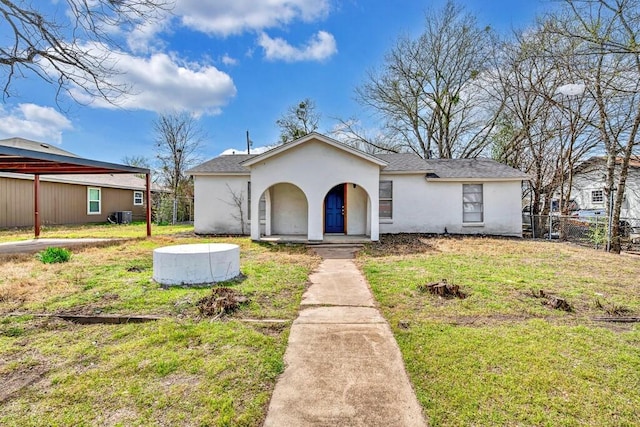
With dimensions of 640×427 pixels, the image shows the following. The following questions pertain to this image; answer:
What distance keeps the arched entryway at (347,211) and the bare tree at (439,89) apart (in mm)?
13092

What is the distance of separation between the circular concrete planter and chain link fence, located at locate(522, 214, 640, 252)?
43.4ft

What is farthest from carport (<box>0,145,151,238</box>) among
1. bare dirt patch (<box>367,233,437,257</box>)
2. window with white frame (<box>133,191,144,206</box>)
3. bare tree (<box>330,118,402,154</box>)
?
bare tree (<box>330,118,402,154</box>)

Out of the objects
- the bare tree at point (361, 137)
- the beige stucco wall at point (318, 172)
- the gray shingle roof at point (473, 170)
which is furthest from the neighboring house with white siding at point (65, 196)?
the gray shingle roof at point (473, 170)

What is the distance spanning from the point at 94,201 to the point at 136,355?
74.2ft

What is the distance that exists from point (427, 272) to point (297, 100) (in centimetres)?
2424

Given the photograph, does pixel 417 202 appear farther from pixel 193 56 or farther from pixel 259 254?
pixel 193 56

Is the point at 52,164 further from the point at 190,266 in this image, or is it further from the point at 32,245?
the point at 190,266

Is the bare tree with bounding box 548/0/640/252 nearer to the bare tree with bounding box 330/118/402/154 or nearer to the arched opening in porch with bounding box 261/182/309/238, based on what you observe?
the arched opening in porch with bounding box 261/182/309/238

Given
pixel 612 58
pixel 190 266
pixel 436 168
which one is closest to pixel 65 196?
pixel 190 266

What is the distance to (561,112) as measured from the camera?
15633 millimetres

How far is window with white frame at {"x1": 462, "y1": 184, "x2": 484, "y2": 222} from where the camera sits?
46.2 feet

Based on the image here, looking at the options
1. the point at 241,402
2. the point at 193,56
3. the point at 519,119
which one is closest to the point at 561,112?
the point at 519,119

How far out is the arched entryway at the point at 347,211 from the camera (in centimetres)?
1355

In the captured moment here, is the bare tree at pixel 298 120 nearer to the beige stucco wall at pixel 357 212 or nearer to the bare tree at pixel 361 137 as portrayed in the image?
Result: the bare tree at pixel 361 137
